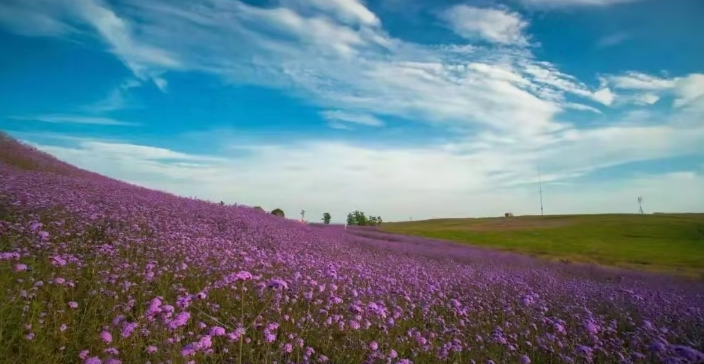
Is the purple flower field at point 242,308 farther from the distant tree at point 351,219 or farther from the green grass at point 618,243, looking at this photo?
the distant tree at point 351,219

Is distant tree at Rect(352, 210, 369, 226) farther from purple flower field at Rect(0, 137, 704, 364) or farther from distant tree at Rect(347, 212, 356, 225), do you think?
purple flower field at Rect(0, 137, 704, 364)

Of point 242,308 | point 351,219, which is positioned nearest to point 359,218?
point 351,219

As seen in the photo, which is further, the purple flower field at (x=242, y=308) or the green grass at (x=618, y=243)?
the green grass at (x=618, y=243)

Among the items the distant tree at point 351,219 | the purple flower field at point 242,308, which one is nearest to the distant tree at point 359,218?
the distant tree at point 351,219

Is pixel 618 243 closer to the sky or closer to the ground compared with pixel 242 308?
closer to the ground

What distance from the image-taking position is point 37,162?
1908 cm

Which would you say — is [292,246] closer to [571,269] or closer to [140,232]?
[140,232]

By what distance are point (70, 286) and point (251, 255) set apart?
11.1 ft

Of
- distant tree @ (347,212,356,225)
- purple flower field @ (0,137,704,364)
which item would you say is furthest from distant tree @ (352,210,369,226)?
purple flower field @ (0,137,704,364)

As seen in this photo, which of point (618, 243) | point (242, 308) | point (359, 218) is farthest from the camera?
point (359, 218)

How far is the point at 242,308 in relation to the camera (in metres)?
3.30

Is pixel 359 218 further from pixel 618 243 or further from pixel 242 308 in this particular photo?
pixel 242 308

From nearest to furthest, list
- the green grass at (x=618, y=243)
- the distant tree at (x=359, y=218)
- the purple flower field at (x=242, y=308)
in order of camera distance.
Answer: the purple flower field at (x=242, y=308) → the green grass at (x=618, y=243) → the distant tree at (x=359, y=218)

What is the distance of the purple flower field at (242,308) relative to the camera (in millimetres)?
3967
